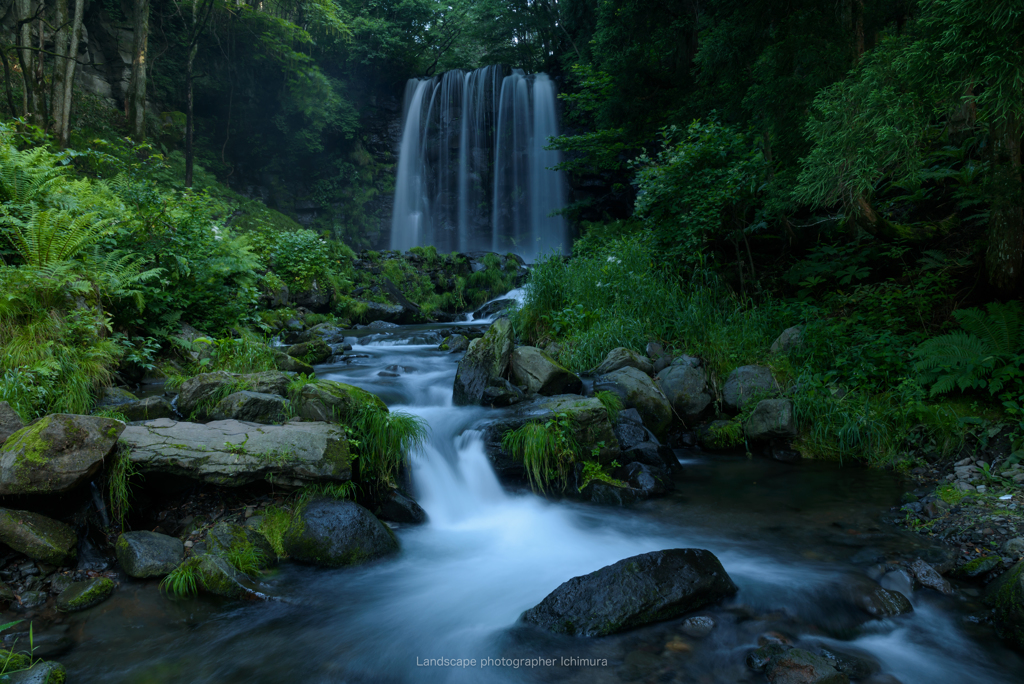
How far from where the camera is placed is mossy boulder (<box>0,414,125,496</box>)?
322cm

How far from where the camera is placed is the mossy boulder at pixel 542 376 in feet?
20.9

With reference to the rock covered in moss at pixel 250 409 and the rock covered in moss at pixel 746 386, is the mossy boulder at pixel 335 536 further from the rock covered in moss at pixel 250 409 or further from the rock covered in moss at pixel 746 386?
the rock covered in moss at pixel 746 386

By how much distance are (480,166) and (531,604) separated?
71.0ft

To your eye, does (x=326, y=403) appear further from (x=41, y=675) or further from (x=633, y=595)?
(x=633, y=595)

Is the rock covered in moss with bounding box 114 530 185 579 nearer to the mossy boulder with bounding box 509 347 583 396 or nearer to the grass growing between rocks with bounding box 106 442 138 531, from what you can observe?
the grass growing between rocks with bounding box 106 442 138 531

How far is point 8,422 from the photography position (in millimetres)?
3596

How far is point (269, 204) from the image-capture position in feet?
78.4

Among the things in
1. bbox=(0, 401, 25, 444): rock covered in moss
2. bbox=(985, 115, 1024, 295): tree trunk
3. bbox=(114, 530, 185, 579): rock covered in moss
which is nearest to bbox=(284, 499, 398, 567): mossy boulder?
bbox=(114, 530, 185, 579): rock covered in moss

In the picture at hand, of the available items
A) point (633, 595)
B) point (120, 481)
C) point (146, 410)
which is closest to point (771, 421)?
point (633, 595)

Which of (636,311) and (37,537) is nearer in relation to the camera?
(37,537)

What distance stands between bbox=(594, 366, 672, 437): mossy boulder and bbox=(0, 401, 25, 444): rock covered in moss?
17.0 ft

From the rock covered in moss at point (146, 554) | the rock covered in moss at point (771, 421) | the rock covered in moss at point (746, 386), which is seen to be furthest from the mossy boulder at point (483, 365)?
the rock covered in moss at point (146, 554)

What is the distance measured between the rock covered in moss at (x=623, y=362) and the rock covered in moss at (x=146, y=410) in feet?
15.7

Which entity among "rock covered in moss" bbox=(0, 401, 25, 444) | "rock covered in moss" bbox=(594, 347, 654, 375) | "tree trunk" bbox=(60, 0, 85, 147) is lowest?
"rock covered in moss" bbox=(0, 401, 25, 444)
